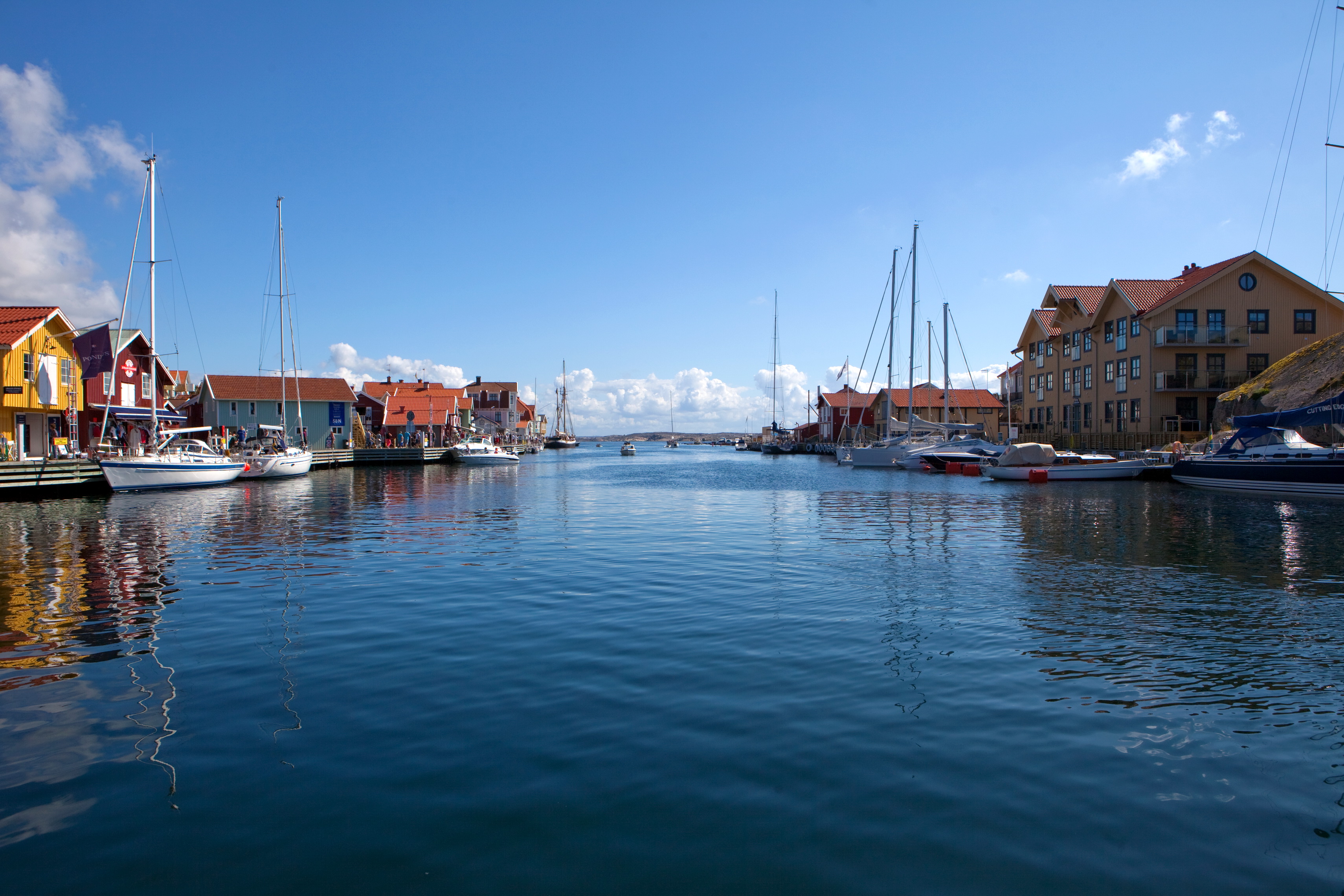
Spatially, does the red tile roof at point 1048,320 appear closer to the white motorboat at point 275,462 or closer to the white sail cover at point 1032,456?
the white sail cover at point 1032,456

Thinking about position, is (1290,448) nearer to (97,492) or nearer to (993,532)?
(993,532)

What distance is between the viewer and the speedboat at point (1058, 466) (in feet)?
141

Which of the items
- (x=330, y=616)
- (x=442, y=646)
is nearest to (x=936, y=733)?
(x=442, y=646)

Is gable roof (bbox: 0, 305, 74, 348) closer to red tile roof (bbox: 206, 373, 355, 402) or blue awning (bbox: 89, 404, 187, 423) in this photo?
blue awning (bbox: 89, 404, 187, 423)

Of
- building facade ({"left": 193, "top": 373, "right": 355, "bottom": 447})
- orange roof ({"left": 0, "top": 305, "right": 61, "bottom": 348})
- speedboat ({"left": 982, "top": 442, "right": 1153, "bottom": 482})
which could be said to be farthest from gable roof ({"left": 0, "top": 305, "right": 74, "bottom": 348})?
speedboat ({"left": 982, "top": 442, "right": 1153, "bottom": 482})

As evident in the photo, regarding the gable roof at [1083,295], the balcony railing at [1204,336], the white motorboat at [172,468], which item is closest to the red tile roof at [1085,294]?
the gable roof at [1083,295]

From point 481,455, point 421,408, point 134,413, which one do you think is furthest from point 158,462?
point 421,408

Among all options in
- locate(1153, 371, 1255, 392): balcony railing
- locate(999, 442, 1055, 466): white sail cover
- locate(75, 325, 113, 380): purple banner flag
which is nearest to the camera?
locate(75, 325, 113, 380): purple banner flag

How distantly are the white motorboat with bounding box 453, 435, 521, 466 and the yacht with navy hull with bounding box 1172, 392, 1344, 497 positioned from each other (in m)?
54.8

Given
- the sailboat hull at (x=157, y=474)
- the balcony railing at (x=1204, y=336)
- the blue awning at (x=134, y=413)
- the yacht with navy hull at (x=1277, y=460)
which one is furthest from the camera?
the balcony railing at (x=1204, y=336)

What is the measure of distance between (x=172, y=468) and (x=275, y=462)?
420 inches

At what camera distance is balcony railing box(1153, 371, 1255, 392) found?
4966cm

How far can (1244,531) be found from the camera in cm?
2153

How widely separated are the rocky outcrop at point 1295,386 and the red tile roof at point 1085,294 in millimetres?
13737
